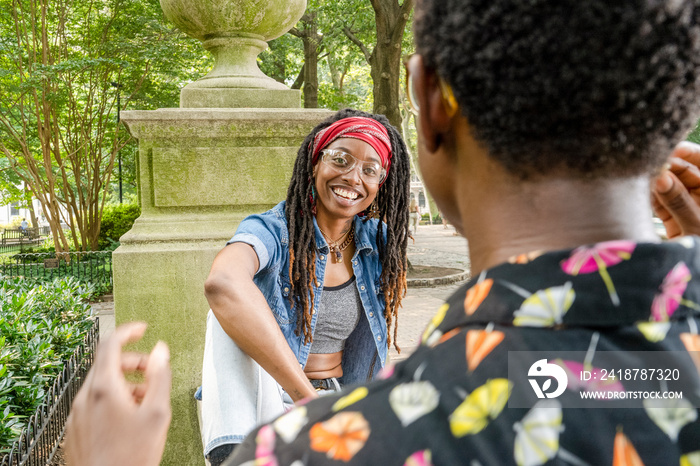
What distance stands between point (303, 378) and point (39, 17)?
13856 mm

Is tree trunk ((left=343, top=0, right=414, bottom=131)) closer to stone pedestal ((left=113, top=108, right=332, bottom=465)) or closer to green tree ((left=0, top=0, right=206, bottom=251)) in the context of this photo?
green tree ((left=0, top=0, right=206, bottom=251))

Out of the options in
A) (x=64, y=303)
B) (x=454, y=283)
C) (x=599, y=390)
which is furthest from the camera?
(x=454, y=283)

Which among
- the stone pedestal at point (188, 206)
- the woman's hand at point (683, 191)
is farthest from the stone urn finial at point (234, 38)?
the woman's hand at point (683, 191)

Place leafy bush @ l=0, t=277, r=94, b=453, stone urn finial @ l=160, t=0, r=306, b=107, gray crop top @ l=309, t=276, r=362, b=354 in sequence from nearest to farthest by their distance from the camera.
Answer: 1. gray crop top @ l=309, t=276, r=362, b=354
2. leafy bush @ l=0, t=277, r=94, b=453
3. stone urn finial @ l=160, t=0, r=306, b=107

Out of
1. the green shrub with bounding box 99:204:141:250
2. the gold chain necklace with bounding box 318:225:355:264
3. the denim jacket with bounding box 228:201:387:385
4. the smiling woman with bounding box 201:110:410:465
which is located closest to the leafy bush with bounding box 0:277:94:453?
the smiling woman with bounding box 201:110:410:465

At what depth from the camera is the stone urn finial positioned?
397 centimetres

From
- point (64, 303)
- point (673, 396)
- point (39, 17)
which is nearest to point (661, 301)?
point (673, 396)

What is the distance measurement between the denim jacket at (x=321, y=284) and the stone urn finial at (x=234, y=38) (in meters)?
1.33

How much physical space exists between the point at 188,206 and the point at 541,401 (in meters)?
3.30

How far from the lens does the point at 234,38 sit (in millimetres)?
4180

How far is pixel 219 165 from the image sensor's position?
12.5 ft

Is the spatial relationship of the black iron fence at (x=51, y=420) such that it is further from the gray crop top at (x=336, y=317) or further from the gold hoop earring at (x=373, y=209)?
the gold hoop earring at (x=373, y=209)

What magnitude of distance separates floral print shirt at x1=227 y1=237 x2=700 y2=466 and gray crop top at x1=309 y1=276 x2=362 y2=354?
6.62 feet

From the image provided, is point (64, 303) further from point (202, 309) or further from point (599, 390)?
point (599, 390)
